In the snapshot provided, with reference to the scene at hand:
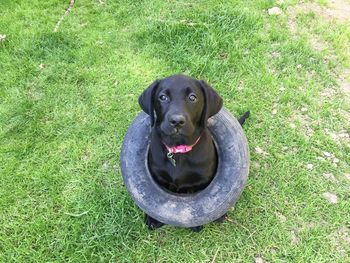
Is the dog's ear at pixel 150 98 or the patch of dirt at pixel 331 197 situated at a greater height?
the dog's ear at pixel 150 98

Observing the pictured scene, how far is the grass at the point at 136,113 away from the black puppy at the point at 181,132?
0.53 m

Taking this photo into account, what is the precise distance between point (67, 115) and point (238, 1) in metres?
2.74

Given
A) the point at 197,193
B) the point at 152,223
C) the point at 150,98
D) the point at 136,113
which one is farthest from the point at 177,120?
the point at 136,113

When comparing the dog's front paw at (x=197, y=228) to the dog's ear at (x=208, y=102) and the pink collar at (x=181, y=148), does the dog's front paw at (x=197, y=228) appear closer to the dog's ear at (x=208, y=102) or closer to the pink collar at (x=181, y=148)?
the pink collar at (x=181, y=148)

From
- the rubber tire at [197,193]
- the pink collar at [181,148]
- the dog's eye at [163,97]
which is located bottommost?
the rubber tire at [197,193]

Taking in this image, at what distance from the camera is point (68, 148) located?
3.76m

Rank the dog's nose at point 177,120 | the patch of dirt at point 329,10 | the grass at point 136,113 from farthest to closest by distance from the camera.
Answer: the patch of dirt at point 329,10 < the grass at point 136,113 < the dog's nose at point 177,120

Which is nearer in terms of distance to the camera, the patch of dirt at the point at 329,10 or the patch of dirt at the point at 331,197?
the patch of dirt at the point at 331,197

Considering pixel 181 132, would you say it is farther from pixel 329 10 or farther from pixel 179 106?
pixel 329 10

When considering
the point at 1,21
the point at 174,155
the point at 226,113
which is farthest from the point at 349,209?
the point at 1,21

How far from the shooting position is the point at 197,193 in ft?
9.30

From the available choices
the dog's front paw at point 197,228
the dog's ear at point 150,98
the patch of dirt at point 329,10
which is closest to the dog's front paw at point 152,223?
the dog's front paw at point 197,228

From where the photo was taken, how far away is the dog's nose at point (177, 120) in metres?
Answer: 2.43

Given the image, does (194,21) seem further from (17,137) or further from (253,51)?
(17,137)
